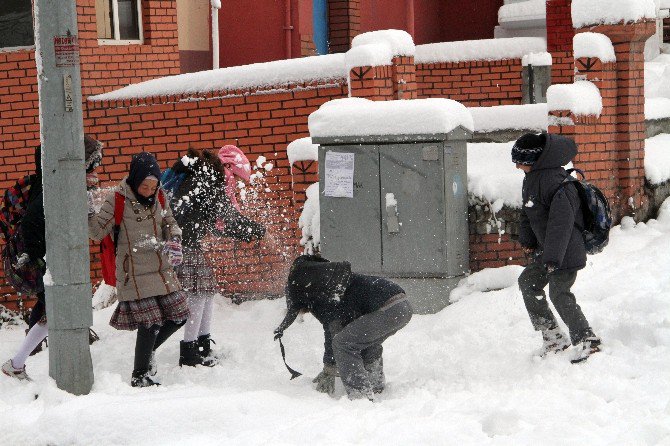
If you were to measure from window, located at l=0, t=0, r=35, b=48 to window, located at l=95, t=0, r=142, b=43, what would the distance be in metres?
0.72

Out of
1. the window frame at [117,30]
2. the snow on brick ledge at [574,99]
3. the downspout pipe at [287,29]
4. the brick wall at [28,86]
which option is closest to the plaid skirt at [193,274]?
the snow on brick ledge at [574,99]

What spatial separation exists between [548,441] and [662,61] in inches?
418

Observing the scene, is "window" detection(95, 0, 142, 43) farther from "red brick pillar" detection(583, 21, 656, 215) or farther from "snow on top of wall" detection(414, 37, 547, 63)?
"red brick pillar" detection(583, 21, 656, 215)

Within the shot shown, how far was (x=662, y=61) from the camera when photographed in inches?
565

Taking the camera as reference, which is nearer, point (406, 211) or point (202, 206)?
point (202, 206)

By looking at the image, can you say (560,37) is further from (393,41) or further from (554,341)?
(554,341)

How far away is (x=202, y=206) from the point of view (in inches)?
285

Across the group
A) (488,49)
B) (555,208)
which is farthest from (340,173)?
(488,49)

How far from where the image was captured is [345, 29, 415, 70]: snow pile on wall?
8.67m

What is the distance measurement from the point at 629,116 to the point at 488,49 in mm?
4274

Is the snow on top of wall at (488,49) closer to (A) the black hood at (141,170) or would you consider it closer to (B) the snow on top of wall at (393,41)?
(B) the snow on top of wall at (393,41)

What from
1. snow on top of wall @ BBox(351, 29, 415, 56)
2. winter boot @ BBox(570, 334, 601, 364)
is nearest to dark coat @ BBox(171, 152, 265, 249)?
snow on top of wall @ BBox(351, 29, 415, 56)

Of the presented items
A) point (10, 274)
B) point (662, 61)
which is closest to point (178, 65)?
point (10, 274)

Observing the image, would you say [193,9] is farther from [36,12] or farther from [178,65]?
[36,12]
